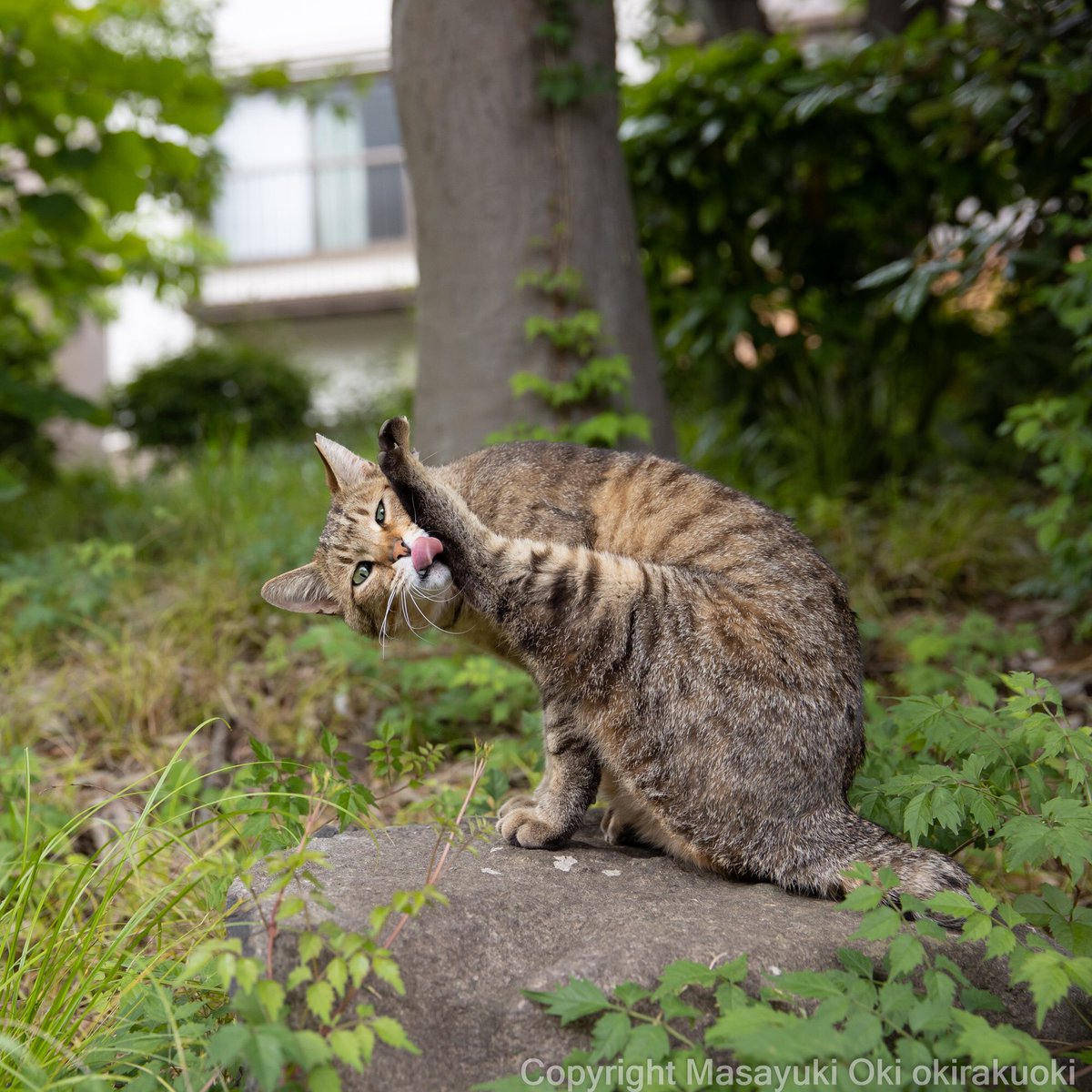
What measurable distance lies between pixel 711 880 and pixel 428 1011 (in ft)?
2.71

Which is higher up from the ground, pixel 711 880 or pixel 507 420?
pixel 507 420

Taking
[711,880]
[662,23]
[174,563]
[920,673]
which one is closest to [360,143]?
[662,23]

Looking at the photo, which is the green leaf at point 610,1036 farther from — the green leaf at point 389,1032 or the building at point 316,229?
the building at point 316,229

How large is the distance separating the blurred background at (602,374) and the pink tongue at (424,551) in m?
0.48

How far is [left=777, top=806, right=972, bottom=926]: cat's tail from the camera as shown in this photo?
2299mm

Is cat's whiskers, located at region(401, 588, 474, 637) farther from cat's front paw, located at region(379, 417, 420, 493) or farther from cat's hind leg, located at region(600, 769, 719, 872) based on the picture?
cat's hind leg, located at region(600, 769, 719, 872)

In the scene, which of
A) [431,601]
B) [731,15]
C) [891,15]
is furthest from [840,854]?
[731,15]

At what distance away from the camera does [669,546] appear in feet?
9.20

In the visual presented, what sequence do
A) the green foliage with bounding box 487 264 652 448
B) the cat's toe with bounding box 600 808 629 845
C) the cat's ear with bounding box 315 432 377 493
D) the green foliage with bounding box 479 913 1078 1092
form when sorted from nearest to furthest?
the green foliage with bounding box 479 913 1078 1092 < the cat's toe with bounding box 600 808 629 845 < the cat's ear with bounding box 315 432 377 493 < the green foliage with bounding box 487 264 652 448

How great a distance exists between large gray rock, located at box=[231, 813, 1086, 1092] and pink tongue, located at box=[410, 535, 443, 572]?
67cm

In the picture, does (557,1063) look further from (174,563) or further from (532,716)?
(174,563)

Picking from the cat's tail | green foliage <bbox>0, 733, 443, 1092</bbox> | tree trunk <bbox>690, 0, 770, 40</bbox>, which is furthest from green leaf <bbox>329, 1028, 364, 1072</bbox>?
tree trunk <bbox>690, 0, 770, 40</bbox>

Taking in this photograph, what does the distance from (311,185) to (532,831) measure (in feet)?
48.1

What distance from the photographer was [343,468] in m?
3.11
